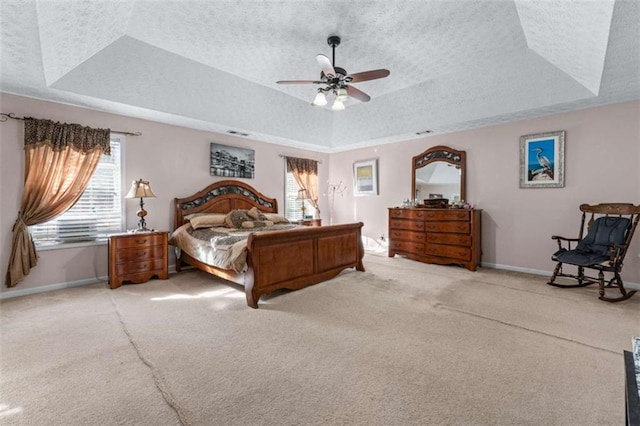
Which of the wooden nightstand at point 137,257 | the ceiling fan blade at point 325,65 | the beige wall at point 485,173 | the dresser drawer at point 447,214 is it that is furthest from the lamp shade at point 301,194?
the ceiling fan blade at point 325,65

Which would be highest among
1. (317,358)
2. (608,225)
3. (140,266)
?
(608,225)

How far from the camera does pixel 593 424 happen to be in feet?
5.38

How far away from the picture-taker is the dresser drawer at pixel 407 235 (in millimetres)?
5691

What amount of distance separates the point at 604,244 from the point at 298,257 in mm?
3949

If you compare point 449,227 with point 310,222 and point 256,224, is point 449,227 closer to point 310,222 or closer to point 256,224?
point 310,222

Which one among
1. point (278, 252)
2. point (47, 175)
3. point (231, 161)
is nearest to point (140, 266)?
point (47, 175)

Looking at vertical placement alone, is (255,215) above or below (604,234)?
above

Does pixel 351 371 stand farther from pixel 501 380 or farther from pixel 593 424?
pixel 593 424

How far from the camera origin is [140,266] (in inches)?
170

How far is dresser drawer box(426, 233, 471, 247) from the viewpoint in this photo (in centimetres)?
511

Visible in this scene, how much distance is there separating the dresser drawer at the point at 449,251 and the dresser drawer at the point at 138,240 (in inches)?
181

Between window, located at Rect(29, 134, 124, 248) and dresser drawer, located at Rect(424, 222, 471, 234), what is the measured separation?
5237mm

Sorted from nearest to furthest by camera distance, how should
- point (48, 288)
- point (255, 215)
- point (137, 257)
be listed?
point (48, 288) < point (137, 257) < point (255, 215)

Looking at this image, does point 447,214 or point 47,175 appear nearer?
point 47,175
